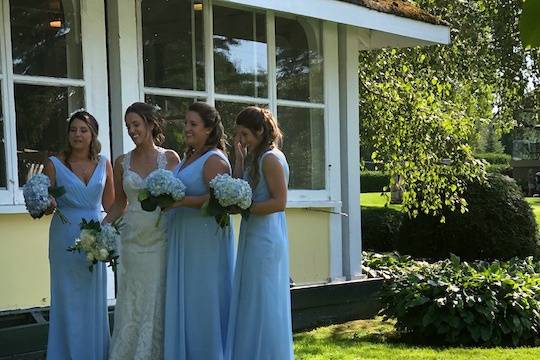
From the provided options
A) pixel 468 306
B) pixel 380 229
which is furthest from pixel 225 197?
pixel 380 229

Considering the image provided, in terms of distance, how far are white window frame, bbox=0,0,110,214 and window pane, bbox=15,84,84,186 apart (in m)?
0.06

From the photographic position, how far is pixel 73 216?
456 centimetres

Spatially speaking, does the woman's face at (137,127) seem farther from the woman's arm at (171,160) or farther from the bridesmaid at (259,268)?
the bridesmaid at (259,268)

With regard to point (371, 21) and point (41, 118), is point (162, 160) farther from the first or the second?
point (371, 21)

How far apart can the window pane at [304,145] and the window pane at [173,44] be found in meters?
1.18

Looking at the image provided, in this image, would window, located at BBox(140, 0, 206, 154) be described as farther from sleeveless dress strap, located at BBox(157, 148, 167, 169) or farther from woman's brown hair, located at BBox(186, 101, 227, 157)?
woman's brown hair, located at BBox(186, 101, 227, 157)

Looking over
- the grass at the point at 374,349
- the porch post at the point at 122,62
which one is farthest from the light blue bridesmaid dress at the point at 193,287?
the porch post at the point at 122,62

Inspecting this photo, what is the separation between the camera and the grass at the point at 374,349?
571 centimetres

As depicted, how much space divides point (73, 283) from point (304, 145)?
11.8 ft

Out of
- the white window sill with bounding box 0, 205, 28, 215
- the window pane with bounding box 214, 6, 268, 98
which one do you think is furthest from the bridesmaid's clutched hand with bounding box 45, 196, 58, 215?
the window pane with bounding box 214, 6, 268, 98

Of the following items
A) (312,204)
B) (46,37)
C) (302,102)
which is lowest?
(312,204)

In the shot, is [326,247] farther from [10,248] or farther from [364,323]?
[10,248]

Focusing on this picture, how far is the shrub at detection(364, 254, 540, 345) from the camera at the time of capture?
622 centimetres

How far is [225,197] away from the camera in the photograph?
3.77 metres
